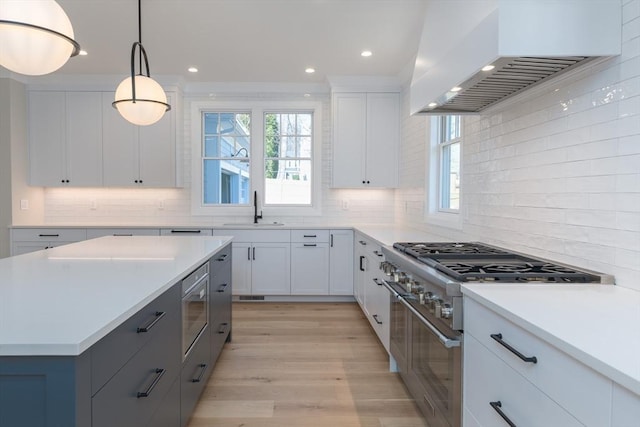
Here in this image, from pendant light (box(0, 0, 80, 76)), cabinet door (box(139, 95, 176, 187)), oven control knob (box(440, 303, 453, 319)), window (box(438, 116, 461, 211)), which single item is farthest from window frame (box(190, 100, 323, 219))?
oven control knob (box(440, 303, 453, 319))

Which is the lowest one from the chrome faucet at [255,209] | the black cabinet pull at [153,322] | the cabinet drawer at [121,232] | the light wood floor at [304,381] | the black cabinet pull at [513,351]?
the light wood floor at [304,381]

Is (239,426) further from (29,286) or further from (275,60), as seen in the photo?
(275,60)

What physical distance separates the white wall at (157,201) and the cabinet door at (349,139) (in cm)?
27

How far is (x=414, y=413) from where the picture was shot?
226 centimetres

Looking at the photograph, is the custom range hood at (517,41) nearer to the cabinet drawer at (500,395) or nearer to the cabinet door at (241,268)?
the cabinet drawer at (500,395)

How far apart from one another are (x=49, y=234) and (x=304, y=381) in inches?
138

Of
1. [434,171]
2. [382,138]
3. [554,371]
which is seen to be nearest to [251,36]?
[382,138]

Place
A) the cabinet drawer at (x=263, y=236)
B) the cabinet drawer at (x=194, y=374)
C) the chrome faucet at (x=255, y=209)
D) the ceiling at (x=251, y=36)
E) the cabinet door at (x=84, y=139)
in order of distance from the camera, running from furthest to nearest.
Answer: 1. the chrome faucet at (x=255, y=209)
2. the cabinet door at (x=84, y=139)
3. the cabinet drawer at (x=263, y=236)
4. the ceiling at (x=251, y=36)
5. the cabinet drawer at (x=194, y=374)

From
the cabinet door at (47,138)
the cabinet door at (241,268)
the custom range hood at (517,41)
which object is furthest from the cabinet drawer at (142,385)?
the cabinet door at (47,138)

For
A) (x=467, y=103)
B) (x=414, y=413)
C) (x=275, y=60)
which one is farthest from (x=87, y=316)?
(x=275, y=60)

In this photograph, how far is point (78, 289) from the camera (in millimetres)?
1429

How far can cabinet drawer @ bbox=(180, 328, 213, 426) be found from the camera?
6.34 feet

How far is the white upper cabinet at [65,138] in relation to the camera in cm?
464

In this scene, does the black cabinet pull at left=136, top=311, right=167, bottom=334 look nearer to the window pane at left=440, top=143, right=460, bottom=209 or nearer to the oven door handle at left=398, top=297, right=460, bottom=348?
the oven door handle at left=398, top=297, right=460, bottom=348
